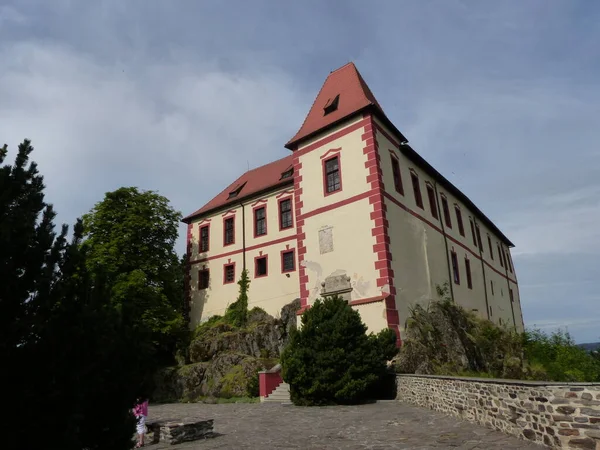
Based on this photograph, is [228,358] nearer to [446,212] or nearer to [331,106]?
[331,106]

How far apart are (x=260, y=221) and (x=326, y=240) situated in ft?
25.0

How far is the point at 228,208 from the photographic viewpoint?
27.4 meters

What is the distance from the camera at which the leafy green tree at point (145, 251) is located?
23406 mm

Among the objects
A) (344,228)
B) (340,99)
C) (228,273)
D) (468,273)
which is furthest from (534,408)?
(228,273)

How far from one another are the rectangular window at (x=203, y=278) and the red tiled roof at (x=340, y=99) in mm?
10104

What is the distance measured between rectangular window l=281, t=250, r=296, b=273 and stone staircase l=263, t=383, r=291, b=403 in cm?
735

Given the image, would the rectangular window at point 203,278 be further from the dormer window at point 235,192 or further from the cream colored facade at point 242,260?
the dormer window at point 235,192

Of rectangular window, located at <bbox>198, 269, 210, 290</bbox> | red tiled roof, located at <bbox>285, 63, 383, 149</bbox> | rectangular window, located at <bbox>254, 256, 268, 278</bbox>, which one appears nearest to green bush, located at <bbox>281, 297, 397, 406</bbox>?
red tiled roof, located at <bbox>285, 63, 383, 149</bbox>

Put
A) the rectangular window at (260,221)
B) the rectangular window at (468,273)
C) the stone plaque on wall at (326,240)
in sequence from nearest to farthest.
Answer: the stone plaque on wall at (326,240) < the rectangular window at (260,221) < the rectangular window at (468,273)

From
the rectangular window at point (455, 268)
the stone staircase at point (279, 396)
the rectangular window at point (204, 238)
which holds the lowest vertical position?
the stone staircase at point (279, 396)

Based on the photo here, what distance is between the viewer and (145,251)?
2481 cm

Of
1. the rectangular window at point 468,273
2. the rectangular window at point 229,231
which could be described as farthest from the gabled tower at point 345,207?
the rectangular window at point 468,273

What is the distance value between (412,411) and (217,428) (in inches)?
189

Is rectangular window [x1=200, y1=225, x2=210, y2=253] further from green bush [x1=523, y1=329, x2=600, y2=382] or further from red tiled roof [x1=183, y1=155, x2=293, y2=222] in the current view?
green bush [x1=523, y1=329, x2=600, y2=382]
